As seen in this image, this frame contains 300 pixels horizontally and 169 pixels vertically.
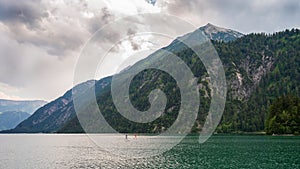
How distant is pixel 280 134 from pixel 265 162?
119 m

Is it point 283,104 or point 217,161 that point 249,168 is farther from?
point 283,104

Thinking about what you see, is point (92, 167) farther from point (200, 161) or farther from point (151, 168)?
point (200, 161)

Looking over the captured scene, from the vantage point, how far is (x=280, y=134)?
179m

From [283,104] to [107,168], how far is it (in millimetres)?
145229

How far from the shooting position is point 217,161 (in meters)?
→ 73.9

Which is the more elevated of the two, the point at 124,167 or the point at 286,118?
the point at 286,118

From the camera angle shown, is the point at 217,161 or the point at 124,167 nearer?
the point at 124,167

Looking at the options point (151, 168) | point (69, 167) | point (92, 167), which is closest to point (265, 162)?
point (151, 168)

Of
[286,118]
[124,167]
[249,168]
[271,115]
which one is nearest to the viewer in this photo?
[249,168]

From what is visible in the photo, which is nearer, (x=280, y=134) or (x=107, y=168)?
(x=107, y=168)

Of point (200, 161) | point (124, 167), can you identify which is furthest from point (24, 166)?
point (200, 161)

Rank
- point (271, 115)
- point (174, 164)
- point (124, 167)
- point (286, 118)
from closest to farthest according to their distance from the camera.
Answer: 1. point (124, 167)
2. point (174, 164)
3. point (286, 118)
4. point (271, 115)

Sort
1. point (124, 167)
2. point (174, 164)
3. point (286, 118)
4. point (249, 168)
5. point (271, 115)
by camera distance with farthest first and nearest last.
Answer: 1. point (271, 115)
2. point (286, 118)
3. point (174, 164)
4. point (124, 167)
5. point (249, 168)

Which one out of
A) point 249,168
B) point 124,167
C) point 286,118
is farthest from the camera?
point 286,118
